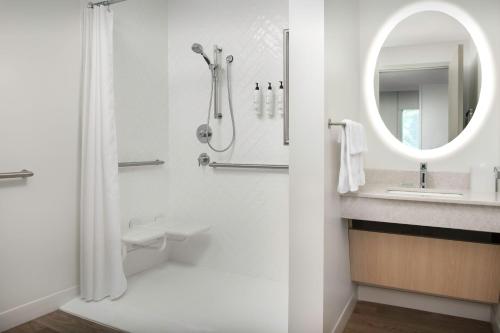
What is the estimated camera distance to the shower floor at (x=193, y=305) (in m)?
2.27

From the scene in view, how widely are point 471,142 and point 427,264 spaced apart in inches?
32.9

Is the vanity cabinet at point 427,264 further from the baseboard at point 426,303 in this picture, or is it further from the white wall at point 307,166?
the white wall at point 307,166

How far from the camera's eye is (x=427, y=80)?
2.65 meters

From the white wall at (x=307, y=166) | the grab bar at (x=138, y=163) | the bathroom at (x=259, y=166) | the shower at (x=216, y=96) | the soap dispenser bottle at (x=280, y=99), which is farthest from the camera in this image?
the shower at (x=216, y=96)

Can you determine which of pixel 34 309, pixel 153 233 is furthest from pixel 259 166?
pixel 34 309

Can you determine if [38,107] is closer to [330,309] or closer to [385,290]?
[330,309]

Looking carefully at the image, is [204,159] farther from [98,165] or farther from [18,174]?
[18,174]

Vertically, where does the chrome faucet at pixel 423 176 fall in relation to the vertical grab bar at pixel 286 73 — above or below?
below

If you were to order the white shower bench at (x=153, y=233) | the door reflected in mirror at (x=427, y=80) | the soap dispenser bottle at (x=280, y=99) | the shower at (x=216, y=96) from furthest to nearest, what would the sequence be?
the shower at (x=216, y=96) → the soap dispenser bottle at (x=280, y=99) → the white shower bench at (x=153, y=233) → the door reflected in mirror at (x=427, y=80)

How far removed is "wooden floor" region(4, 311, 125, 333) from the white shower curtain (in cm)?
22

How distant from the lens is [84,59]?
8.40 ft

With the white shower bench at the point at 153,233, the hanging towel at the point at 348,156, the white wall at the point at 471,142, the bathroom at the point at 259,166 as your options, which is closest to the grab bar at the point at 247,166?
the bathroom at the point at 259,166

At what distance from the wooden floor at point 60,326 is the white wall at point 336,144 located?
1244mm

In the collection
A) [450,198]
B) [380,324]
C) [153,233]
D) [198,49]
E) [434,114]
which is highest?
[198,49]
